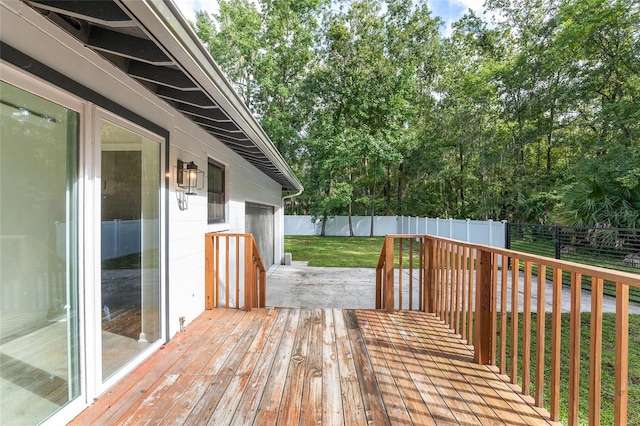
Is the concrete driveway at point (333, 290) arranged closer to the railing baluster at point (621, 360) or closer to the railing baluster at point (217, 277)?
the railing baluster at point (217, 277)

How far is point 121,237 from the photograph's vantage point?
2.21 m

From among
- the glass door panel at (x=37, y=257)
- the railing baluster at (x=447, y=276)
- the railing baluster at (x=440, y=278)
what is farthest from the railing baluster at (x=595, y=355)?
the glass door panel at (x=37, y=257)

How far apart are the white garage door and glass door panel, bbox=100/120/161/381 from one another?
326cm

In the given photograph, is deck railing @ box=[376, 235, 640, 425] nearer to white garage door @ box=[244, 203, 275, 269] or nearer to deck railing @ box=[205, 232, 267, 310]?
deck railing @ box=[205, 232, 267, 310]

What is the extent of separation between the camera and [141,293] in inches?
97.3

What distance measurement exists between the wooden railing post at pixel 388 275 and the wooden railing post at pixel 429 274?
0.41 metres

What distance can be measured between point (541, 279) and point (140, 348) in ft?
9.66

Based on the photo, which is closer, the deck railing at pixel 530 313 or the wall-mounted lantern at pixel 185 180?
the deck railing at pixel 530 313

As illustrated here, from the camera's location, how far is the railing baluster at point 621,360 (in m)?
1.33

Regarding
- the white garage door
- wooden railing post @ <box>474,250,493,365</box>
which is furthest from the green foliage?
wooden railing post @ <box>474,250,493,365</box>

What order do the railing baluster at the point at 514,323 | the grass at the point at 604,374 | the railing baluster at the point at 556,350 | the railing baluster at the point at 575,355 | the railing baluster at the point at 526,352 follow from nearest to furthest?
the railing baluster at the point at 575,355
the railing baluster at the point at 556,350
the railing baluster at the point at 526,352
the railing baluster at the point at 514,323
the grass at the point at 604,374

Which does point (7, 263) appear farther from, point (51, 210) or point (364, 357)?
point (364, 357)

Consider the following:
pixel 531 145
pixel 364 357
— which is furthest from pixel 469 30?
pixel 364 357

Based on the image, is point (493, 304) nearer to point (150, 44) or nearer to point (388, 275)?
point (388, 275)
